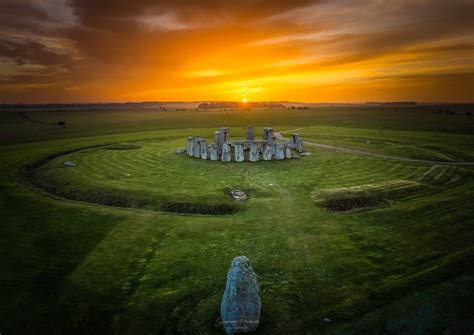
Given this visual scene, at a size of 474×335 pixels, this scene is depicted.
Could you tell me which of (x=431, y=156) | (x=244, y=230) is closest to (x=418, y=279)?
(x=244, y=230)

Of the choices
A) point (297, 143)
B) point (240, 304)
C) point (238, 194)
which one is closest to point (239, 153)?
point (297, 143)

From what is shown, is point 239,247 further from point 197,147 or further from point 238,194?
point 197,147

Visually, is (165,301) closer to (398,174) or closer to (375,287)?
(375,287)

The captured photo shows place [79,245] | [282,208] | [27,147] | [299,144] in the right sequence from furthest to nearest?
[27,147] < [299,144] < [282,208] < [79,245]

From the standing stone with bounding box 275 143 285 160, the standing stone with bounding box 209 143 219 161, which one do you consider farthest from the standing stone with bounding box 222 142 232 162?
the standing stone with bounding box 275 143 285 160

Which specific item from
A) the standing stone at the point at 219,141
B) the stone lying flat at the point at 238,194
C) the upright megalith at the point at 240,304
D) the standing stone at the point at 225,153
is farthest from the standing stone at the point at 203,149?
the upright megalith at the point at 240,304

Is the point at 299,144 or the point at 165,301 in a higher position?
the point at 299,144
